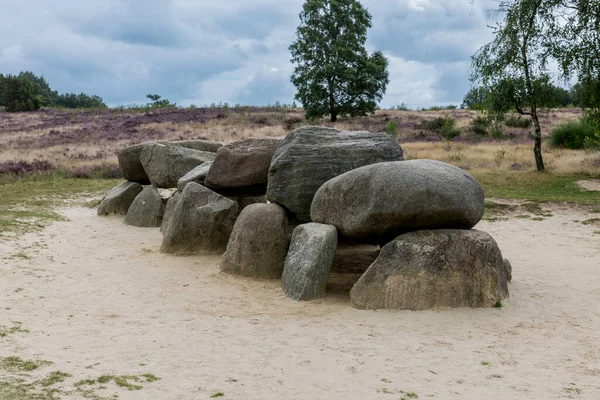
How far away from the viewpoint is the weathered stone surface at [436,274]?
27.3ft

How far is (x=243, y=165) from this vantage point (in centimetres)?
1209

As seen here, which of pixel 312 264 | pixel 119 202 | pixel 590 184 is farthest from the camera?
pixel 590 184

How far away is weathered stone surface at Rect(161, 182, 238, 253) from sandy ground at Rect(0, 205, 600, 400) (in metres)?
0.68

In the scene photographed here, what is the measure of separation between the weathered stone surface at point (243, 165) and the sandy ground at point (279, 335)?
1.72 m

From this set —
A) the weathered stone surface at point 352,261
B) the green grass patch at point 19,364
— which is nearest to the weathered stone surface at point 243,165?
the weathered stone surface at point 352,261

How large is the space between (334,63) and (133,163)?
2976cm

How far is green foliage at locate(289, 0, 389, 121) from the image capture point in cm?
4484

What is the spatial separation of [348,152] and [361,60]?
36001mm

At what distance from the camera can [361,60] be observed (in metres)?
45.3

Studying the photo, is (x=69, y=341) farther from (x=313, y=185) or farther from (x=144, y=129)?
(x=144, y=129)

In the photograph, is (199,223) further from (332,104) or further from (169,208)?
(332,104)

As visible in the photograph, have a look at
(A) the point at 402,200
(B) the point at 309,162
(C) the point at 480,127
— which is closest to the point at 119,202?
(B) the point at 309,162

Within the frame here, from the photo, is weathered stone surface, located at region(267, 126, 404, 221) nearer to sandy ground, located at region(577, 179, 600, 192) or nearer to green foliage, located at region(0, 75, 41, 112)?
sandy ground, located at region(577, 179, 600, 192)

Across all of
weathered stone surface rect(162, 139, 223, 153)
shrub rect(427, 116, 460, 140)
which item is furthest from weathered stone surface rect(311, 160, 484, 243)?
shrub rect(427, 116, 460, 140)
